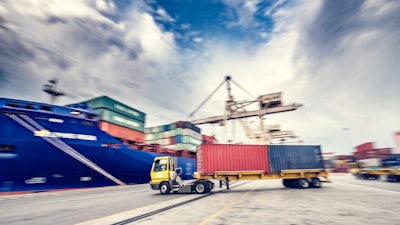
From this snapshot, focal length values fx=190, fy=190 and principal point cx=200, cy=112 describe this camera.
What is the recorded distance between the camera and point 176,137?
3234 centimetres

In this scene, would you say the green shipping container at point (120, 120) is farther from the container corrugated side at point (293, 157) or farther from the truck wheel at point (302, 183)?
the truck wheel at point (302, 183)

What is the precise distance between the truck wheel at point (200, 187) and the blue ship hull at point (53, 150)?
33.9 feet

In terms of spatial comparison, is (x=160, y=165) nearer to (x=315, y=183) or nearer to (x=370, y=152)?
(x=315, y=183)

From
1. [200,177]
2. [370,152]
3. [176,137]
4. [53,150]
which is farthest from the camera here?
[370,152]

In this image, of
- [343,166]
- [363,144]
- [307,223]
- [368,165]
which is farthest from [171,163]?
[343,166]

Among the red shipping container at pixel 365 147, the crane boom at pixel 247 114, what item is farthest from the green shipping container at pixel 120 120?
the red shipping container at pixel 365 147

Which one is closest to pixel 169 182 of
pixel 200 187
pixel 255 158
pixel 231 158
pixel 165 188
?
pixel 165 188

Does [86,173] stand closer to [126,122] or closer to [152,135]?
[126,122]

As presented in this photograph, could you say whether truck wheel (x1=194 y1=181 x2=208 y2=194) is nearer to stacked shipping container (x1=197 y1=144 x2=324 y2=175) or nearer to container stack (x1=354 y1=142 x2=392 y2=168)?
stacked shipping container (x1=197 y1=144 x2=324 y2=175)

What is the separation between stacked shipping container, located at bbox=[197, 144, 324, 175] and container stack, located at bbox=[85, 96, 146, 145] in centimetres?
1235

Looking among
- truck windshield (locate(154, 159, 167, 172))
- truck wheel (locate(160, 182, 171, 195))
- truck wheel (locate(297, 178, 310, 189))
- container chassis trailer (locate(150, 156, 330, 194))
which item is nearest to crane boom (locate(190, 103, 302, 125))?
container chassis trailer (locate(150, 156, 330, 194))

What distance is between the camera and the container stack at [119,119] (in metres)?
21.9

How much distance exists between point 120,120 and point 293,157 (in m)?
19.6

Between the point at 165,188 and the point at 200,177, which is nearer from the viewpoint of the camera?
the point at 165,188
